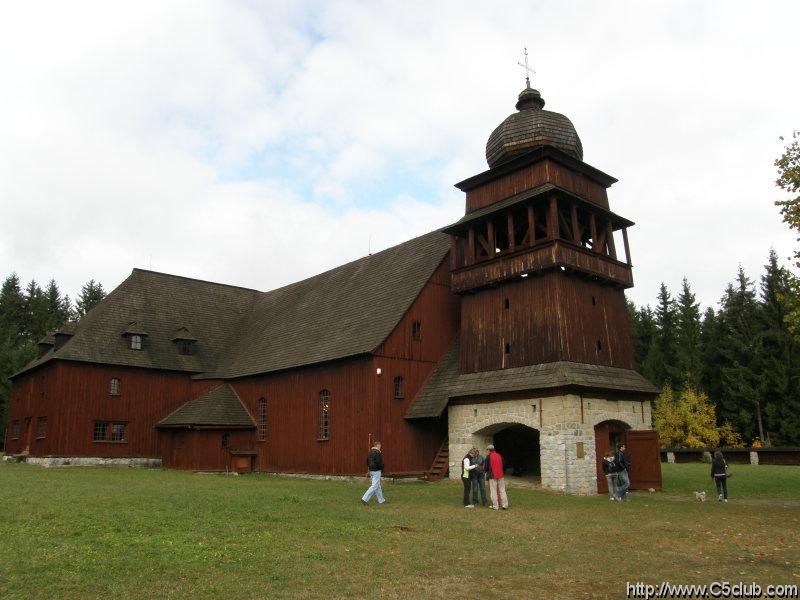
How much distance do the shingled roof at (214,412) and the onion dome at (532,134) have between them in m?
17.6

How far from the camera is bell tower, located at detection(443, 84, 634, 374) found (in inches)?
957

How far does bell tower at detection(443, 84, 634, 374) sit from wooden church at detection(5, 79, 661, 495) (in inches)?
3.0

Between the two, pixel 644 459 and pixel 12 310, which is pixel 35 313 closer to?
pixel 12 310

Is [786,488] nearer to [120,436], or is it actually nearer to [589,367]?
[589,367]

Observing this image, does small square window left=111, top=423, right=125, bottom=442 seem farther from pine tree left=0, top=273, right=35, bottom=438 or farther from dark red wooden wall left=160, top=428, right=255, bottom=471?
pine tree left=0, top=273, right=35, bottom=438

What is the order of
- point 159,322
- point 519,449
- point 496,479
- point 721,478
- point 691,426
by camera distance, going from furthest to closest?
point 691,426, point 159,322, point 519,449, point 721,478, point 496,479

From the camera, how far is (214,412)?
33062 mm

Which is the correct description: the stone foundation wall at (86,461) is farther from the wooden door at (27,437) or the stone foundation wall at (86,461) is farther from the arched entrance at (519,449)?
the arched entrance at (519,449)

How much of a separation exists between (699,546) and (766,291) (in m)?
46.0

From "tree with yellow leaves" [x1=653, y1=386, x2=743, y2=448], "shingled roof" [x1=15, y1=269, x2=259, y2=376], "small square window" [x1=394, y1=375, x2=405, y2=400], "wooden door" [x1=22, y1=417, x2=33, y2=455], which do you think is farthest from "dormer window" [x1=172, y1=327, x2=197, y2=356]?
"tree with yellow leaves" [x1=653, y1=386, x2=743, y2=448]

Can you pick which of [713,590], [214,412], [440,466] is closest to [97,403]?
[214,412]

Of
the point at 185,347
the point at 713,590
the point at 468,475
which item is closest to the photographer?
the point at 713,590

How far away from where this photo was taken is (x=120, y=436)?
34250 mm

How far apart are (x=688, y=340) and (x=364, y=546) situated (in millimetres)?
50794
